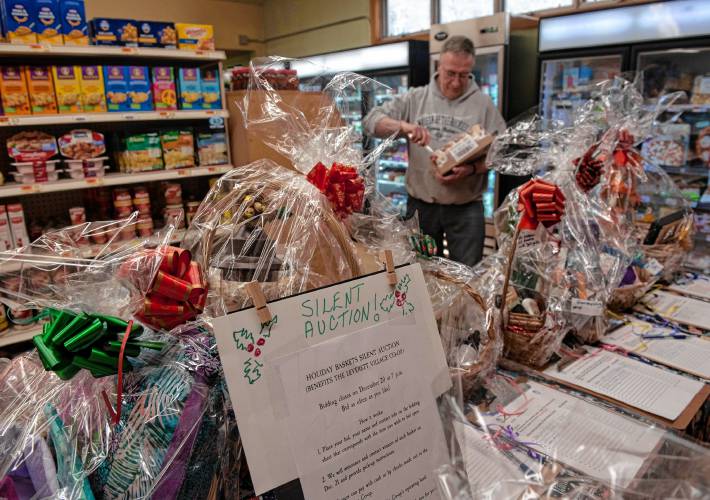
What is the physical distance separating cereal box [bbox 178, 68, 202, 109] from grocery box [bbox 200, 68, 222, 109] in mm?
32

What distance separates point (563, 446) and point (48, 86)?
3.06 meters

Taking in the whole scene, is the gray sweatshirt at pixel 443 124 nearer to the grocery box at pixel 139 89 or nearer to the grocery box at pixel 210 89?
the grocery box at pixel 210 89

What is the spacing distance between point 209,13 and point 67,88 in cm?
421

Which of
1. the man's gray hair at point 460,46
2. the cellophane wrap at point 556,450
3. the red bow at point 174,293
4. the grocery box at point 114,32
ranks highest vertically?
the grocery box at point 114,32

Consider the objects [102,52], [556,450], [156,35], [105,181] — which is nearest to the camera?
[556,450]

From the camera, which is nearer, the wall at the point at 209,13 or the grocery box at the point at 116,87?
the grocery box at the point at 116,87

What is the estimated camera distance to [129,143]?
3.04 meters

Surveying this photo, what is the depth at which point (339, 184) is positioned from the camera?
1.05m

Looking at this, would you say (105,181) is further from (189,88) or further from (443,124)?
(443,124)

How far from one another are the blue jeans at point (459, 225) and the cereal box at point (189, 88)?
1603 millimetres

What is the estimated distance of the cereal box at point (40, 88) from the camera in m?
2.68

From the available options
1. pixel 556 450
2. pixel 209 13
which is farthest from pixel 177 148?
pixel 209 13

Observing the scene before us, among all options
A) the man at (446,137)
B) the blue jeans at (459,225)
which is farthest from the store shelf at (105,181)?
the blue jeans at (459,225)

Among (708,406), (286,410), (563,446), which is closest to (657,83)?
(708,406)
